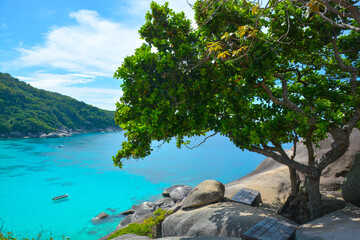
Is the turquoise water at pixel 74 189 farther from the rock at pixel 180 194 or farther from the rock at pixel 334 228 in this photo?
the rock at pixel 334 228

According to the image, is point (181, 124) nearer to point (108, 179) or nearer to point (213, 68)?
point (213, 68)

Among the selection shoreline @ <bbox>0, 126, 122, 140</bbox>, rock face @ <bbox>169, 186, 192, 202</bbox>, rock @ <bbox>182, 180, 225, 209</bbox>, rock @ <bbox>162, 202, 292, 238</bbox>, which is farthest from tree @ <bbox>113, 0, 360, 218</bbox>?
shoreline @ <bbox>0, 126, 122, 140</bbox>

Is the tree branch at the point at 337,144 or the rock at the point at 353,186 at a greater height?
the tree branch at the point at 337,144

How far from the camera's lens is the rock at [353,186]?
25.6 ft

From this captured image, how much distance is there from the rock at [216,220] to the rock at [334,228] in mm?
1696

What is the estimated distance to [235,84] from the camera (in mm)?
8164

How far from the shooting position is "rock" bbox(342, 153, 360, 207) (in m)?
7.81

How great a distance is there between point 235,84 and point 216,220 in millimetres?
5095

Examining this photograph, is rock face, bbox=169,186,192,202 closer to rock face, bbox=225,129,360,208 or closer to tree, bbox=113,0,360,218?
rock face, bbox=225,129,360,208

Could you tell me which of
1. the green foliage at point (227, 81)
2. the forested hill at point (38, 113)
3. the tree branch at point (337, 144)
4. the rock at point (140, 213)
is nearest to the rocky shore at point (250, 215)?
the tree branch at point (337, 144)

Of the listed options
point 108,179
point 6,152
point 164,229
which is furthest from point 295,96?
point 6,152

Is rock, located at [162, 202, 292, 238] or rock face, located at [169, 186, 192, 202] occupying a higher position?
rock, located at [162, 202, 292, 238]

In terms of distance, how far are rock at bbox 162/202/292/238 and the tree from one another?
2.45 m

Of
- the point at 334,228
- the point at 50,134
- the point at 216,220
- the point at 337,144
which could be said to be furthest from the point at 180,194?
the point at 50,134
